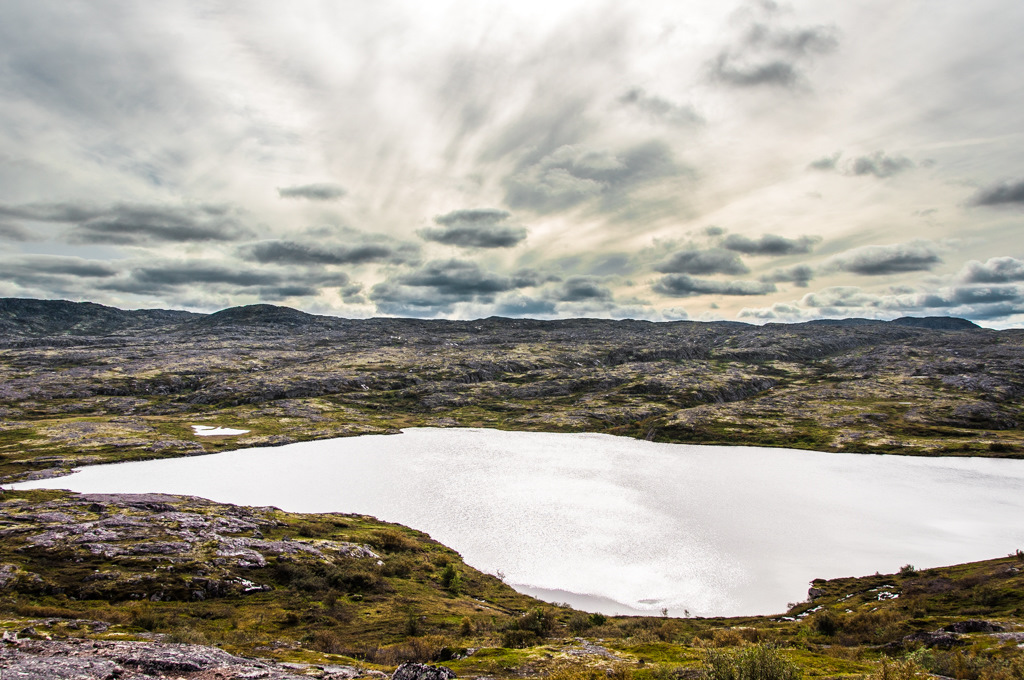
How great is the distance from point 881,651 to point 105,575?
67.9 metres

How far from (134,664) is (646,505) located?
89.8m

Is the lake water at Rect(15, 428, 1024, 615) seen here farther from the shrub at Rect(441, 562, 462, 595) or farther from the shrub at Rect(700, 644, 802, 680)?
the shrub at Rect(700, 644, 802, 680)

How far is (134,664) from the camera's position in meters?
21.7

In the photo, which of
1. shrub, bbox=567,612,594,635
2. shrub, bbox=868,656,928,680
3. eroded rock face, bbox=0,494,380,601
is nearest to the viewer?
shrub, bbox=868,656,928,680

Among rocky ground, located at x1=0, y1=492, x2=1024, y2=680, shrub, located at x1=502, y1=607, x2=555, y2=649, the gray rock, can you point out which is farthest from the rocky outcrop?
the gray rock

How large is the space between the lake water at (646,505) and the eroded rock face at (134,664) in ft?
140

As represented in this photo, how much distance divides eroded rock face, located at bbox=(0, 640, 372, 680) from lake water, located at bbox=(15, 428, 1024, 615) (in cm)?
4281

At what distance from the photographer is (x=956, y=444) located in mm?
163250

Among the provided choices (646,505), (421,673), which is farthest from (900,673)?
(646,505)

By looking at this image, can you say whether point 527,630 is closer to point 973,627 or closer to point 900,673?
point 900,673

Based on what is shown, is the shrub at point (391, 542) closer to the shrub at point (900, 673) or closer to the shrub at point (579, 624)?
the shrub at point (579, 624)

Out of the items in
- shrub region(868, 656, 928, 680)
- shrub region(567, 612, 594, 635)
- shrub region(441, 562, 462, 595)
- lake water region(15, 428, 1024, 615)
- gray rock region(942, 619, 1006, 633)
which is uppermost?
shrub region(868, 656, 928, 680)

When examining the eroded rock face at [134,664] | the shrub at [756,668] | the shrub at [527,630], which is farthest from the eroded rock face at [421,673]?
the shrub at [527,630]

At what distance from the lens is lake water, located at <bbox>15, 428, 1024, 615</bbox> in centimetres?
6556
